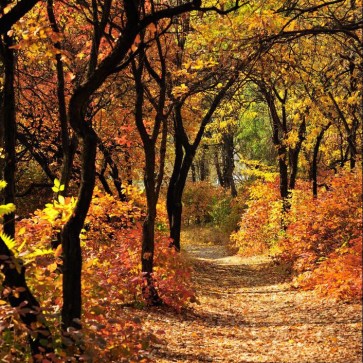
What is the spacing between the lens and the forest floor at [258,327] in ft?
22.7

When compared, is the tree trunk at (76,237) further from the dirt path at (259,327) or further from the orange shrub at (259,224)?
the orange shrub at (259,224)

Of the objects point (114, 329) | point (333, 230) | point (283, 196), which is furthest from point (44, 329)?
point (283, 196)

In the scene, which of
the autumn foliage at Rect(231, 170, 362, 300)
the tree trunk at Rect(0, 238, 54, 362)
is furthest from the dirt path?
the tree trunk at Rect(0, 238, 54, 362)

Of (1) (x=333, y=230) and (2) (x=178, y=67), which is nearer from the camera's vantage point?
(1) (x=333, y=230)

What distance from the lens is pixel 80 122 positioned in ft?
18.3

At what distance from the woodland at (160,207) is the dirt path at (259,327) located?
0.04m

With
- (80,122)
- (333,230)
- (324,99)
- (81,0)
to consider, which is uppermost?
(81,0)

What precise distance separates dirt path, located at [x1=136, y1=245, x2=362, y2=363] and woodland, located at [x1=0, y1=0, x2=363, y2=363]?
0.14 feet

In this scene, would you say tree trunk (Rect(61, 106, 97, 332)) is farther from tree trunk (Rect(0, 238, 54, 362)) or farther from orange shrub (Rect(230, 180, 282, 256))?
orange shrub (Rect(230, 180, 282, 256))

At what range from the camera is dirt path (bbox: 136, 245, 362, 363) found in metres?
6.92

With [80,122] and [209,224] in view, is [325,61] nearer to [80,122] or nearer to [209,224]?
[80,122]

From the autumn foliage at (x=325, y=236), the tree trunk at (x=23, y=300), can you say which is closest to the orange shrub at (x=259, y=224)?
the autumn foliage at (x=325, y=236)

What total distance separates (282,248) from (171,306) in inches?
248

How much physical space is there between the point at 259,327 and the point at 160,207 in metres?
10.6
